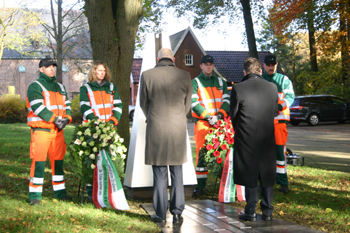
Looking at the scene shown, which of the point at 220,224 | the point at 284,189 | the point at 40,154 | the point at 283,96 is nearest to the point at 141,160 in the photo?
the point at 40,154

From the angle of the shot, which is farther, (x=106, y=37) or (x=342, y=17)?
(x=342, y=17)

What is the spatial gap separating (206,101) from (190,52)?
35669 millimetres

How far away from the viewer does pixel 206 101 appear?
6930 millimetres

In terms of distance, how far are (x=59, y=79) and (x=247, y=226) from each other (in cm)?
2987

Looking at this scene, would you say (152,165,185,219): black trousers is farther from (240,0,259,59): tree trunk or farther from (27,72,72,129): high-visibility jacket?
(240,0,259,59): tree trunk

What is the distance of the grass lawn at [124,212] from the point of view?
488 cm

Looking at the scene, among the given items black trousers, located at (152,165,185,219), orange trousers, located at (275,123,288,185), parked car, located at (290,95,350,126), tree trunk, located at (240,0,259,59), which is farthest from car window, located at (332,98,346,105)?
black trousers, located at (152,165,185,219)

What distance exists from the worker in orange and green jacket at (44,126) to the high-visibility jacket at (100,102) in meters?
0.38

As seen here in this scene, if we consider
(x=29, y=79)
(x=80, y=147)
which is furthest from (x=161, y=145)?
(x=29, y=79)

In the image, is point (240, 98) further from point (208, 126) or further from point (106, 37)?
point (106, 37)

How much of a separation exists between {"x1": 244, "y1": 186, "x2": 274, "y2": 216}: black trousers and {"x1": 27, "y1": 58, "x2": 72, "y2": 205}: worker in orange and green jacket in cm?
302

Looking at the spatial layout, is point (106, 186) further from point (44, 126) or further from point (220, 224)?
point (220, 224)

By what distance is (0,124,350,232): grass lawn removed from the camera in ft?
16.0

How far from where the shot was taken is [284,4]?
2759 centimetres
